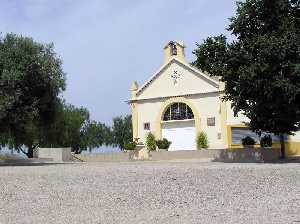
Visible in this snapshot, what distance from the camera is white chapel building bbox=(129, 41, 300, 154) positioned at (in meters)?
48.4

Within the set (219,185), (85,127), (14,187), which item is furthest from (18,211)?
(85,127)

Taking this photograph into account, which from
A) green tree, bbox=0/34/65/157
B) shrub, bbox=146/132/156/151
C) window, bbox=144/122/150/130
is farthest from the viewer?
window, bbox=144/122/150/130

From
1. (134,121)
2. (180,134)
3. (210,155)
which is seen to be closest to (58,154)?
(134,121)

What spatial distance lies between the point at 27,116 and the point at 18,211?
1949cm

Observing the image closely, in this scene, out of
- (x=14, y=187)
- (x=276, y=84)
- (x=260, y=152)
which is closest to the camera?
(x=14, y=187)

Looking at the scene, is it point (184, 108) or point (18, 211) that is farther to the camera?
point (184, 108)

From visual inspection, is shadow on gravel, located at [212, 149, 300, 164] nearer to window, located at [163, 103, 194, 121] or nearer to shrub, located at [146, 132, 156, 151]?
shrub, located at [146, 132, 156, 151]

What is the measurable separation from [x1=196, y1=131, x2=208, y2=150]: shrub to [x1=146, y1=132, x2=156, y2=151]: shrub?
391 centimetres

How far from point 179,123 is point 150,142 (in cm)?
340

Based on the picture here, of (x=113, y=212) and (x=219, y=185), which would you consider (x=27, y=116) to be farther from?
(x=113, y=212)

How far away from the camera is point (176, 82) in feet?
172

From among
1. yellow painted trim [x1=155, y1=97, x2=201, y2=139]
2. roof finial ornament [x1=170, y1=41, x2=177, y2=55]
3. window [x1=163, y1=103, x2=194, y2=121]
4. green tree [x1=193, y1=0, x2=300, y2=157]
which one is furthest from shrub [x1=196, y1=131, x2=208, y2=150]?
green tree [x1=193, y1=0, x2=300, y2=157]

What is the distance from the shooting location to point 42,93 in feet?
105

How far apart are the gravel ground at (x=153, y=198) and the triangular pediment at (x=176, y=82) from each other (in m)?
32.4
